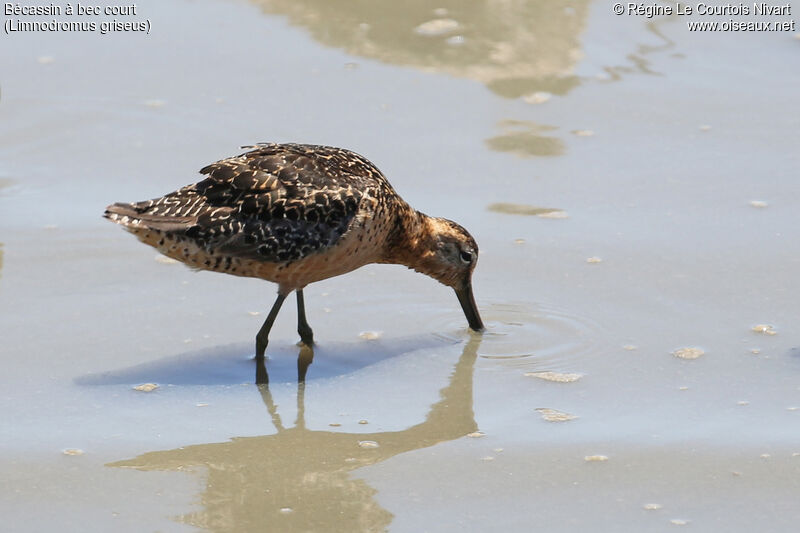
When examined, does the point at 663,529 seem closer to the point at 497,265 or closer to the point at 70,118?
the point at 497,265

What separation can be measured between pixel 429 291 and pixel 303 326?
109cm

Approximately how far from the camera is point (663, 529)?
16.3 ft

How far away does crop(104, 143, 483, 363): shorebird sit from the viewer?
6.48 m

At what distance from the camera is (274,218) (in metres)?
6.51

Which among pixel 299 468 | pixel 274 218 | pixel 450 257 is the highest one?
pixel 274 218

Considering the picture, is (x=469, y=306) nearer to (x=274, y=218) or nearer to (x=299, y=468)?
(x=274, y=218)

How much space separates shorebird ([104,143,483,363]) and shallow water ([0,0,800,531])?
0.48 m

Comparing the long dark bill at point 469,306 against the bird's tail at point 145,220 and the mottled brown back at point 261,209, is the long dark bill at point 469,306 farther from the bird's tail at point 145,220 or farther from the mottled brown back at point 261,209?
the bird's tail at point 145,220

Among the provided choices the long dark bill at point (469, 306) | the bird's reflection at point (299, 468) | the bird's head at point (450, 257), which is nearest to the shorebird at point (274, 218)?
the bird's head at point (450, 257)

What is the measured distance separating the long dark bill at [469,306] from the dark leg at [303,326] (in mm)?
887

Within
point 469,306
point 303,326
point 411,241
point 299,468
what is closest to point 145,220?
point 303,326

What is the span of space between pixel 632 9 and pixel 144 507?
7115mm

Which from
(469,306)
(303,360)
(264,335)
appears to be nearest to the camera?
(264,335)

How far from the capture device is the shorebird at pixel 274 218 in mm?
6477
